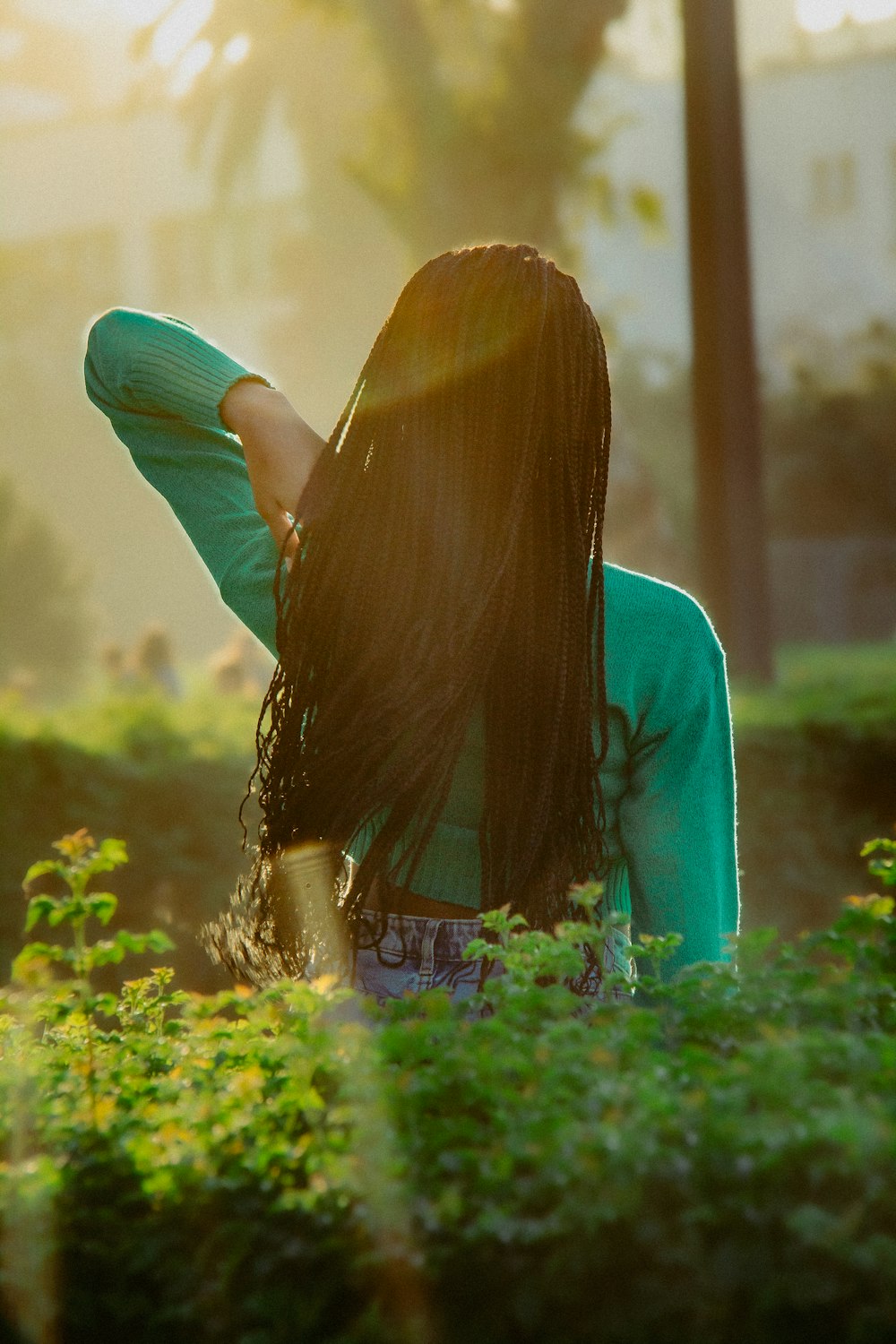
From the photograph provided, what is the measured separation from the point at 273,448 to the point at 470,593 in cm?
42

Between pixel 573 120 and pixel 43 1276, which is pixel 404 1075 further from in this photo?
pixel 573 120

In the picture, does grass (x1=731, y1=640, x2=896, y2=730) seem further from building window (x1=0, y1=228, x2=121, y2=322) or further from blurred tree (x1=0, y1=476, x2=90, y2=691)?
building window (x1=0, y1=228, x2=121, y2=322)

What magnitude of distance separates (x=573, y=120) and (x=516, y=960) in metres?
13.1

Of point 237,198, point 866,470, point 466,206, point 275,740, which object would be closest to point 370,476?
point 275,740

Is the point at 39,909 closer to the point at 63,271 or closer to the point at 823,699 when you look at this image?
the point at 823,699

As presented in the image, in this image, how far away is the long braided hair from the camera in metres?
2.06

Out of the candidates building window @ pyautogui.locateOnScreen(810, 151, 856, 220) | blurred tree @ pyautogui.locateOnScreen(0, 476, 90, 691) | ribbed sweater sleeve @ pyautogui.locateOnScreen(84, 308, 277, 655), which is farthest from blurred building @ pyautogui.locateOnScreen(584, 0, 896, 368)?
ribbed sweater sleeve @ pyautogui.locateOnScreen(84, 308, 277, 655)

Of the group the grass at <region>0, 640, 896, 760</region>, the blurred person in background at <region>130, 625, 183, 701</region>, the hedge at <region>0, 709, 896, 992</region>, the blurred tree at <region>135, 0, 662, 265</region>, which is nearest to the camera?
the hedge at <region>0, 709, 896, 992</region>

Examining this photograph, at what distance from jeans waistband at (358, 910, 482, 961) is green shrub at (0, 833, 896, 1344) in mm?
324

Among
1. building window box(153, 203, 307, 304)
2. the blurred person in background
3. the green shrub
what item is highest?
building window box(153, 203, 307, 304)

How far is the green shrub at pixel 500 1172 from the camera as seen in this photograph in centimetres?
127

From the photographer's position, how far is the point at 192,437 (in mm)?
2410

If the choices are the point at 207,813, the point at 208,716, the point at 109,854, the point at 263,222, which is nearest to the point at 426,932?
the point at 109,854

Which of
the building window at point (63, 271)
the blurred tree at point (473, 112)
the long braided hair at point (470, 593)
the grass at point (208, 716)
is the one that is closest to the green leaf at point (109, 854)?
the long braided hair at point (470, 593)
